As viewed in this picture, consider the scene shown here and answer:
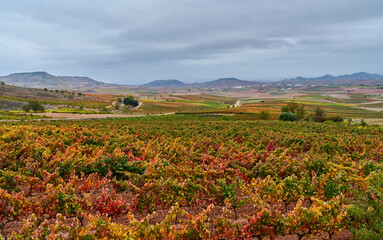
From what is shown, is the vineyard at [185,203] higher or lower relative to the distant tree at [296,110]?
higher

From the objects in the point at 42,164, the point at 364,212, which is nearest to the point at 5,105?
the point at 42,164

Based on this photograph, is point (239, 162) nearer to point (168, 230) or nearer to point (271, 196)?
point (271, 196)

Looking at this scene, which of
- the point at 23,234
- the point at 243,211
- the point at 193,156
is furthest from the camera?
the point at 193,156

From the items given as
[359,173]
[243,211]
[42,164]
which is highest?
[42,164]

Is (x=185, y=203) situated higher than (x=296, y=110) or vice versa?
(x=185, y=203)

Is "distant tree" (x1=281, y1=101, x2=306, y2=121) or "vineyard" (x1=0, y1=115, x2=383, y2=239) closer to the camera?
"vineyard" (x1=0, y1=115, x2=383, y2=239)

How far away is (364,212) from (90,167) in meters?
17.9

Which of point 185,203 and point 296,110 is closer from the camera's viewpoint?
point 185,203

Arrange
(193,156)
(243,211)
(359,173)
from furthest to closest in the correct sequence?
(193,156) → (359,173) → (243,211)

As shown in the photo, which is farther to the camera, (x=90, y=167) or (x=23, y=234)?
(x=90, y=167)

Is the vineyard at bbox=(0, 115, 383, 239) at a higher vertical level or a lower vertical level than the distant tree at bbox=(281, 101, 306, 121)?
higher

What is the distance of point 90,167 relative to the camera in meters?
19.0

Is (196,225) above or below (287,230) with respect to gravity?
above

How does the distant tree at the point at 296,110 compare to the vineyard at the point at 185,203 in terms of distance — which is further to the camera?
the distant tree at the point at 296,110
